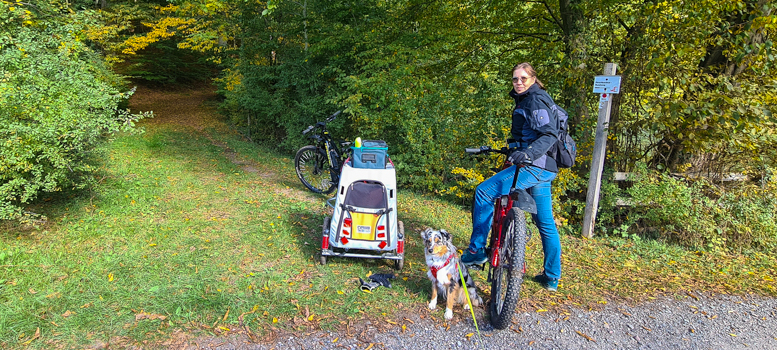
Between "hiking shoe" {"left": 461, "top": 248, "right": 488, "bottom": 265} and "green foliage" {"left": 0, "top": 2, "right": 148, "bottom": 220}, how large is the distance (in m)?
3.89

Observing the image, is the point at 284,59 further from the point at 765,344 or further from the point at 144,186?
the point at 765,344

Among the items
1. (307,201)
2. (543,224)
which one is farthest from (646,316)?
(307,201)

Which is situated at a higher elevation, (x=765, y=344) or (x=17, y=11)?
(x=17, y=11)

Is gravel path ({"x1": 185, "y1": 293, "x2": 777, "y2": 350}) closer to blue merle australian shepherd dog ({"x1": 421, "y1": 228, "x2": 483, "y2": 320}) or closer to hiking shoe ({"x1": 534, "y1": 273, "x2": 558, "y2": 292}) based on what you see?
blue merle australian shepherd dog ({"x1": 421, "y1": 228, "x2": 483, "y2": 320})

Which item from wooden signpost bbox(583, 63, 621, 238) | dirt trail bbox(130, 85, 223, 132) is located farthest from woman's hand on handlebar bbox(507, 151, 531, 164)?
dirt trail bbox(130, 85, 223, 132)

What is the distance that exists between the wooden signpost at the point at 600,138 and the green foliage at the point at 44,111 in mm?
5516

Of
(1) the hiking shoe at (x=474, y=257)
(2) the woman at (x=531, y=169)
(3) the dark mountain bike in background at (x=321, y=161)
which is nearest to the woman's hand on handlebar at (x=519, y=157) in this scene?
(2) the woman at (x=531, y=169)

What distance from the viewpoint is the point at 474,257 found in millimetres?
3881

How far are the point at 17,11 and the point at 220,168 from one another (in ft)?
13.5

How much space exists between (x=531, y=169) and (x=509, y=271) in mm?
854

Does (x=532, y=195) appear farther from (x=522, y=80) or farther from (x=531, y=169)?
(x=522, y=80)

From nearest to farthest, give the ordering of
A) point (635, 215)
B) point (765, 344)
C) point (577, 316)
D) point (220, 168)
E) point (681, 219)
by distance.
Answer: point (765, 344)
point (577, 316)
point (681, 219)
point (635, 215)
point (220, 168)

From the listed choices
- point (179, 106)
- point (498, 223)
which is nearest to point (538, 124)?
point (498, 223)

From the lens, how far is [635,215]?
5.90 meters
